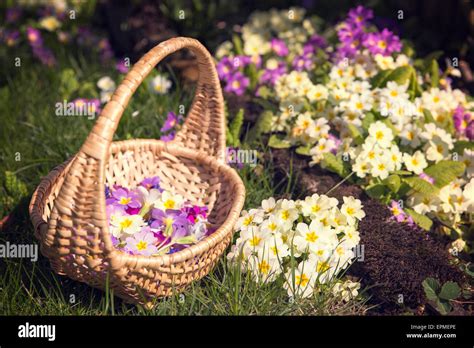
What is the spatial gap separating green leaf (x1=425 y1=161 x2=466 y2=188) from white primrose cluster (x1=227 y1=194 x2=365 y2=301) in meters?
0.50

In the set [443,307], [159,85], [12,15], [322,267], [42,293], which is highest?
[12,15]

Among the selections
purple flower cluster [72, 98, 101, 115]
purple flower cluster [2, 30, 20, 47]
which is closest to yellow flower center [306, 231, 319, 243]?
purple flower cluster [72, 98, 101, 115]

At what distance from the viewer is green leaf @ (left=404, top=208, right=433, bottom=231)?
2.70 meters

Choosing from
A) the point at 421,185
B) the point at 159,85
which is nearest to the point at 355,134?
the point at 421,185

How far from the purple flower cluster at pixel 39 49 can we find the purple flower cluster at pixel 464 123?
259 centimetres

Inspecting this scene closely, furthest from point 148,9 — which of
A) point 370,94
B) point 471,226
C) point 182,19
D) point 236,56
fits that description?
point 471,226

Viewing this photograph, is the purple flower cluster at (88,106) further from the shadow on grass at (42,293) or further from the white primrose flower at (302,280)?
the white primrose flower at (302,280)

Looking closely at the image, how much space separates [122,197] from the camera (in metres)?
2.55

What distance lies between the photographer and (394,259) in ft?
7.91

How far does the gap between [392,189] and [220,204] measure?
77 cm

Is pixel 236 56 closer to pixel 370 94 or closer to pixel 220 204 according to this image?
pixel 370 94

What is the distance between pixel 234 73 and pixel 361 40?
0.75 m

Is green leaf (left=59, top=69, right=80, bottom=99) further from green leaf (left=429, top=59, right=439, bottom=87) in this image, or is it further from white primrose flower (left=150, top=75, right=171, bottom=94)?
green leaf (left=429, top=59, right=439, bottom=87)

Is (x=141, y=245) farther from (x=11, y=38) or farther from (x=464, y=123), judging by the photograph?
(x=11, y=38)
